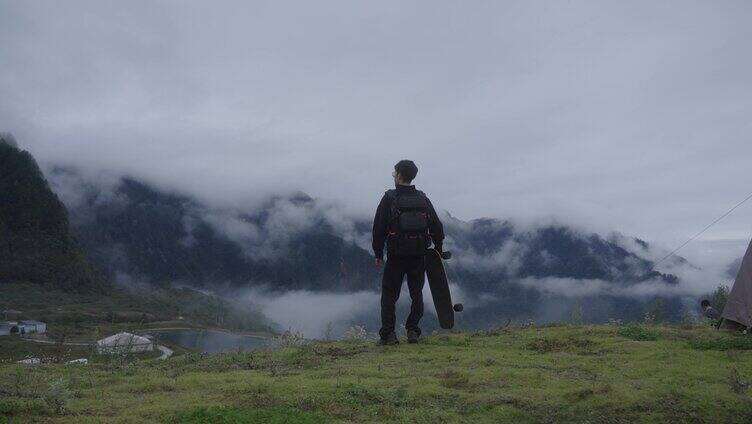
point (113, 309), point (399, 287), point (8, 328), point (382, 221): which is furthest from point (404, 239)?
point (113, 309)

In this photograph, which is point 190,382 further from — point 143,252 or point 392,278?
point 143,252

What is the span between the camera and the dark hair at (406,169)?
29.2 feet

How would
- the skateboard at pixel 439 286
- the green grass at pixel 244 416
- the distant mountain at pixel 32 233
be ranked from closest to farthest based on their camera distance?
the green grass at pixel 244 416
the skateboard at pixel 439 286
the distant mountain at pixel 32 233

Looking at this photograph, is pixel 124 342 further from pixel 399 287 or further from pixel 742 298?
pixel 742 298

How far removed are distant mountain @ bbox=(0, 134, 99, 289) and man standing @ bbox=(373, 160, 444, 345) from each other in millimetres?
138197

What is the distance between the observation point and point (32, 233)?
14238 cm

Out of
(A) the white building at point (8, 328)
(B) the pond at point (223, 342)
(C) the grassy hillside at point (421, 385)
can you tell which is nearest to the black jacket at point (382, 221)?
(C) the grassy hillside at point (421, 385)

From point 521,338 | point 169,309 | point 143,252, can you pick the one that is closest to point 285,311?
point 169,309

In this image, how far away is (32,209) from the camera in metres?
144

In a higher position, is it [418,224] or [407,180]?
[407,180]

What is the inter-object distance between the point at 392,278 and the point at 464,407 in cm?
388

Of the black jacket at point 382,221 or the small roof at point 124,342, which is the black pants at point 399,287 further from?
the small roof at point 124,342

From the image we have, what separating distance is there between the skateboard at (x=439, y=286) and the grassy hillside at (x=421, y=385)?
60cm

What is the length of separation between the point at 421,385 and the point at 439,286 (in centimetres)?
366
